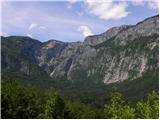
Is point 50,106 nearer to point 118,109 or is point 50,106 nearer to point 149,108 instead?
point 118,109

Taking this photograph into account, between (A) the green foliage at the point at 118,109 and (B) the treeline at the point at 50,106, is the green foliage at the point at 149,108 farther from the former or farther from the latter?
(A) the green foliage at the point at 118,109

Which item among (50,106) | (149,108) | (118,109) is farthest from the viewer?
(50,106)

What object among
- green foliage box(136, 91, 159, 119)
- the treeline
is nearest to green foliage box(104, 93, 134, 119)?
the treeline

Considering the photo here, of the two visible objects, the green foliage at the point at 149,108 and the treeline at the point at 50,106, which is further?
the treeline at the point at 50,106

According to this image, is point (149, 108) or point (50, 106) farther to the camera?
point (50, 106)

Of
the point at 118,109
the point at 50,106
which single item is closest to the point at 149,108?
the point at 118,109

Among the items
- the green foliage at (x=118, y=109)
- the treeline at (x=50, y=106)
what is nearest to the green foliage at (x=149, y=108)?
the treeline at (x=50, y=106)

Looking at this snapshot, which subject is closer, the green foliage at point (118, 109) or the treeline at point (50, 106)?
the green foliage at point (118, 109)

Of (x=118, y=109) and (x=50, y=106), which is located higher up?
(x=118, y=109)

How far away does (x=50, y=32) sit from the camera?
1106cm

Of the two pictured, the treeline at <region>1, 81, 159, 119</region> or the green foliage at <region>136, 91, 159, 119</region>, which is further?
the treeline at <region>1, 81, 159, 119</region>

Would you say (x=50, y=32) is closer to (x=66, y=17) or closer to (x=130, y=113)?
Result: (x=66, y=17)

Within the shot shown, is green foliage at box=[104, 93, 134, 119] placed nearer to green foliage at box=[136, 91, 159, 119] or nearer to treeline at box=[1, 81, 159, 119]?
treeline at box=[1, 81, 159, 119]

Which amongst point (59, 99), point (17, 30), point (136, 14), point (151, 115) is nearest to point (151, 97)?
point (151, 115)
